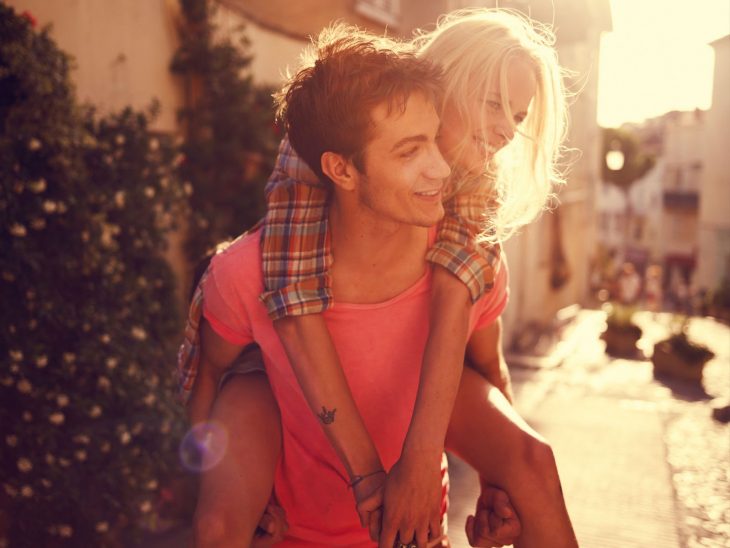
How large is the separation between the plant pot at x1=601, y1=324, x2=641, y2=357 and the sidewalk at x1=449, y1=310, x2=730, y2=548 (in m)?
0.56

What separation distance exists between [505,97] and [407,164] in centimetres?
50

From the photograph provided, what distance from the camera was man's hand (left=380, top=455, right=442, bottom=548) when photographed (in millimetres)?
1693

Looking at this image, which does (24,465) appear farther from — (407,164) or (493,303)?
(407,164)

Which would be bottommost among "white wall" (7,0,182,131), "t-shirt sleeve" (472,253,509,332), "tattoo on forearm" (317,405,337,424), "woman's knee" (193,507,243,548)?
"woman's knee" (193,507,243,548)

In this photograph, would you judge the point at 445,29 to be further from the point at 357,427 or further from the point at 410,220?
the point at 357,427

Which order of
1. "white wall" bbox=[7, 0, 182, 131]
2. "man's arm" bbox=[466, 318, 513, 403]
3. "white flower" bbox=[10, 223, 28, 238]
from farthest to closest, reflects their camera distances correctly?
"white wall" bbox=[7, 0, 182, 131] → "white flower" bbox=[10, 223, 28, 238] → "man's arm" bbox=[466, 318, 513, 403]

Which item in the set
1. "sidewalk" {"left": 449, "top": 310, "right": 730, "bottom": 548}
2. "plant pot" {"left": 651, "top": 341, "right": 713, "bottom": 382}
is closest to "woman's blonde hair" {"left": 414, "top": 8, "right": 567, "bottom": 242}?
"sidewalk" {"left": 449, "top": 310, "right": 730, "bottom": 548}

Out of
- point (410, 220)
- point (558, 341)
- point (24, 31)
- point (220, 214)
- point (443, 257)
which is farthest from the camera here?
point (558, 341)

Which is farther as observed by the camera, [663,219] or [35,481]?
[663,219]

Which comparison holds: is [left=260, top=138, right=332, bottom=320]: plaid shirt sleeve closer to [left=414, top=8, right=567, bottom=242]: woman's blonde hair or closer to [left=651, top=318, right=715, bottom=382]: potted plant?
[left=414, top=8, right=567, bottom=242]: woman's blonde hair

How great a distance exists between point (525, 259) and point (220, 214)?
812 centimetres

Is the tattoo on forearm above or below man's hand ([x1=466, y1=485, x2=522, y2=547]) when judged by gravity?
above

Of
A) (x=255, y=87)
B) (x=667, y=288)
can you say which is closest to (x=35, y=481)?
(x=255, y=87)

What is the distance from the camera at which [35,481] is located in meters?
3.54
